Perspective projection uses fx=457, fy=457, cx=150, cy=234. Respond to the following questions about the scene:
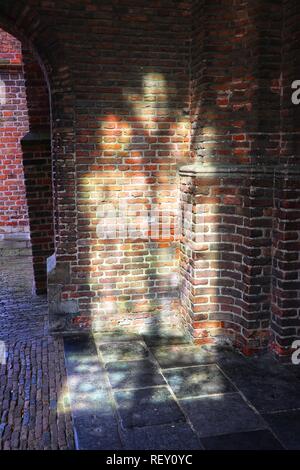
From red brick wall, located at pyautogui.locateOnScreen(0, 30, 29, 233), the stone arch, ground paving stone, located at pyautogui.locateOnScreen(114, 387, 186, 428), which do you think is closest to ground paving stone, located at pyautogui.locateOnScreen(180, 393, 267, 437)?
ground paving stone, located at pyautogui.locateOnScreen(114, 387, 186, 428)

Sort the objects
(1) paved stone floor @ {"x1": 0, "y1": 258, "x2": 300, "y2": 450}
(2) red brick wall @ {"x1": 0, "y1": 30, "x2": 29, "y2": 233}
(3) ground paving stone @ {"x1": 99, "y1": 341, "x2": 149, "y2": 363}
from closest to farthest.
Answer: (1) paved stone floor @ {"x1": 0, "y1": 258, "x2": 300, "y2": 450}, (3) ground paving stone @ {"x1": 99, "y1": 341, "x2": 149, "y2": 363}, (2) red brick wall @ {"x1": 0, "y1": 30, "x2": 29, "y2": 233}

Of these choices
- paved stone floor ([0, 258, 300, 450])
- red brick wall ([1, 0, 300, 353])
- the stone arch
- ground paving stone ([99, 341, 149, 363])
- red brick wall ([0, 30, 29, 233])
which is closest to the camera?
paved stone floor ([0, 258, 300, 450])

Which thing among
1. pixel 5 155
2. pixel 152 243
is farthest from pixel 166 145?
pixel 5 155

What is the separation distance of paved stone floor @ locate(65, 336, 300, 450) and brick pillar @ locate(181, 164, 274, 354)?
268 millimetres

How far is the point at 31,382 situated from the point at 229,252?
7.35ft

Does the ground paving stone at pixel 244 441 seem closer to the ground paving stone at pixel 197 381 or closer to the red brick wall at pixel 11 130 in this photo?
the ground paving stone at pixel 197 381

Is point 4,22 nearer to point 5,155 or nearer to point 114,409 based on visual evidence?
point 114,409

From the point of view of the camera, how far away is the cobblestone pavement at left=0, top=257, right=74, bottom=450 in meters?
3.21

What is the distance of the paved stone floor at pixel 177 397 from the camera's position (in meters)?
3.13

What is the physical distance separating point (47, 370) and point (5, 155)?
275 inches

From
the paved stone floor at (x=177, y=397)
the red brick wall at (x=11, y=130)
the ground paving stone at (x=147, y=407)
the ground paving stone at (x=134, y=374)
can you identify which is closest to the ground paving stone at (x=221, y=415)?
the paved stone floor at (x=177, y=397)

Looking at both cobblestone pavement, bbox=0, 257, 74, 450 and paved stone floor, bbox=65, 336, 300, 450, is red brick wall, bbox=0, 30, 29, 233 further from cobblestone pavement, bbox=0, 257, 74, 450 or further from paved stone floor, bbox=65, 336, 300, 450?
paved stone floor, bbox=65, 336, 300, 450

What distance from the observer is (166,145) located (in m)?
4.99

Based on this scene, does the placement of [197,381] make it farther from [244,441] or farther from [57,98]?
[57,98]
